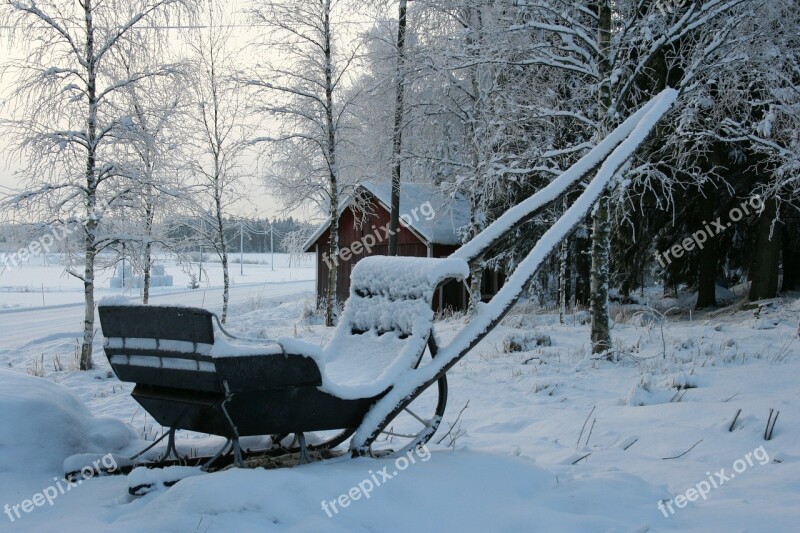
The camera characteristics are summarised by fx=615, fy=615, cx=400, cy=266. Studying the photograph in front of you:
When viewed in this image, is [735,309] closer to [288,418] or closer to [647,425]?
[647,425]

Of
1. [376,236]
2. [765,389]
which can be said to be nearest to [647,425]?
[765,389]

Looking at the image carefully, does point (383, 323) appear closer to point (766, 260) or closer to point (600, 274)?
point (600, 274)

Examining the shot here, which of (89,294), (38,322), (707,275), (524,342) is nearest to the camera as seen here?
(524,342)

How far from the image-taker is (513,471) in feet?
10.0

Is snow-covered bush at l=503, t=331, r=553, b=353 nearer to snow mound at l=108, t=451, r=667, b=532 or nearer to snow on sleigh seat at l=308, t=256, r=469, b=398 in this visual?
snow on sleigh seat at l=308, t=256, r=469, b=398

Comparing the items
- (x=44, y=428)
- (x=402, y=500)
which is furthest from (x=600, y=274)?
(x=44, y=428)

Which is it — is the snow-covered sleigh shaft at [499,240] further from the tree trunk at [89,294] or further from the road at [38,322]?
the road at [38,322]

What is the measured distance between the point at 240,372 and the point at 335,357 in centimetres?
112

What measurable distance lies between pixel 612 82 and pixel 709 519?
5.96m

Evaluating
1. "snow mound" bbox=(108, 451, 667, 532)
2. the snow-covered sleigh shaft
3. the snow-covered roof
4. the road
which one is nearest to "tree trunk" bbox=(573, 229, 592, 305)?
the snow-covered roof

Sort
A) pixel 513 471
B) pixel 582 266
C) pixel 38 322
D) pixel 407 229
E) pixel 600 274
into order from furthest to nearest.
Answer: pixel 407 229 → pixel 38 322 → pixel 582 266 → pixel 600 274 → pixel 513 471

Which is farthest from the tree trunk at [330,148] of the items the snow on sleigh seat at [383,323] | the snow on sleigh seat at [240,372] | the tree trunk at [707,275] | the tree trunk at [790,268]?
the snow on sleigh seat at [240,372]

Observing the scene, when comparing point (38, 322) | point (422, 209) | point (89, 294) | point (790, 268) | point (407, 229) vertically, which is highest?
point (422, 209)

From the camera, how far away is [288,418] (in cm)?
286
